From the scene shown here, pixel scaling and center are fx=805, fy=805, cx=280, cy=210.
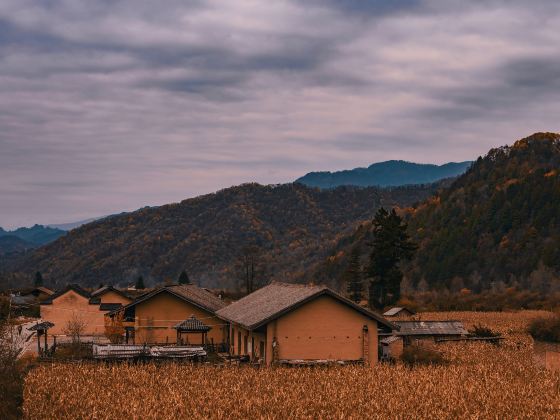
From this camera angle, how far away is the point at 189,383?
3219cm

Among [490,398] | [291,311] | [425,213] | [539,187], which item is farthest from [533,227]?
[490,398]

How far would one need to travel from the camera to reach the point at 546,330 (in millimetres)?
65062

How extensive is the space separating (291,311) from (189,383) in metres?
9.73

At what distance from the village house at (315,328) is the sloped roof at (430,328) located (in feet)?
48.1

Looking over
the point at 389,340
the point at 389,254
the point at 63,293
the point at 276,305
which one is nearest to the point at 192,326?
the point at 276,305

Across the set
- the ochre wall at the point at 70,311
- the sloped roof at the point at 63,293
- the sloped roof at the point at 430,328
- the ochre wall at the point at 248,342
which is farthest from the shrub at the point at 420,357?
the sloped roof at the point at 63,293

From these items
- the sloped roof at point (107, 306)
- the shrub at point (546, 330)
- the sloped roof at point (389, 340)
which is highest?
the sloped roof at point (107, 306)

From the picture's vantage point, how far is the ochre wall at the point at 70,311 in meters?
78.1

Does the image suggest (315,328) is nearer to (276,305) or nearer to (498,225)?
(276,305)

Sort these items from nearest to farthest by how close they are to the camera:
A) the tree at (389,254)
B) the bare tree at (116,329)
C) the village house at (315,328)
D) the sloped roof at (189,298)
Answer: the village house at (315,328) < the sloped roof at (189,298) < the bare tree at (116,329) < the tree at (389,254)

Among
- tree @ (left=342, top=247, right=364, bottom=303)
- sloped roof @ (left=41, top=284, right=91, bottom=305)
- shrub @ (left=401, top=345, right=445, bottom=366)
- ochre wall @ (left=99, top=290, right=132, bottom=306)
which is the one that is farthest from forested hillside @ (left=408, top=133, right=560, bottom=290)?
shrub @ (left=401, top=345, right=445, bottom=366)

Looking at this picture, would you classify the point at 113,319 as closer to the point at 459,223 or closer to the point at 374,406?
the point at 374,406

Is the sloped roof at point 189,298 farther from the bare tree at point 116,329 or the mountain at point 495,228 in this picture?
the mountain at point 495,228

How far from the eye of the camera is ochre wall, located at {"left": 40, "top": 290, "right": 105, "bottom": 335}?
256 ft
